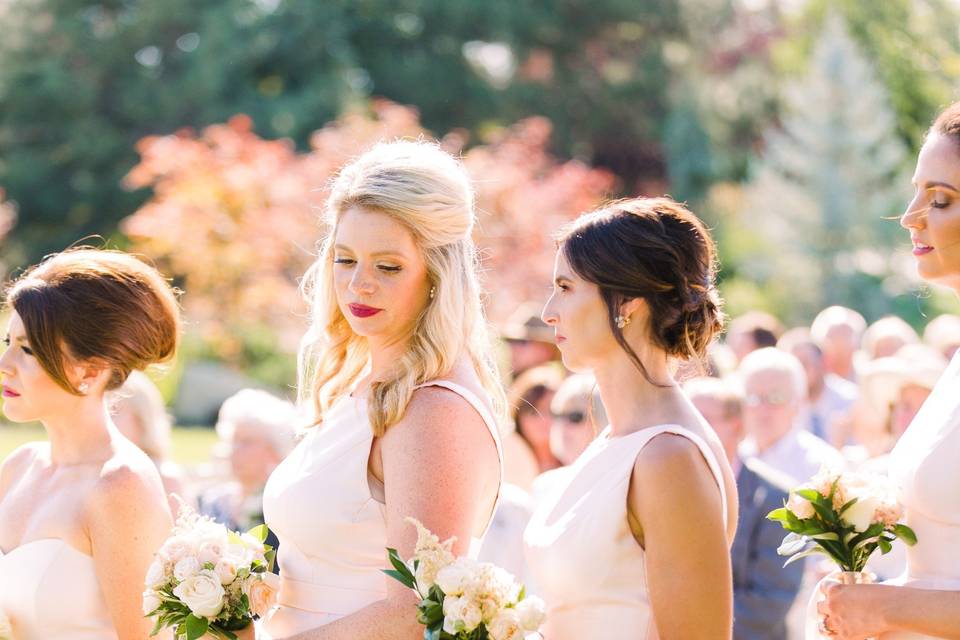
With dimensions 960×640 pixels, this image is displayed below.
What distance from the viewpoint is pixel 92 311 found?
12.6 feet

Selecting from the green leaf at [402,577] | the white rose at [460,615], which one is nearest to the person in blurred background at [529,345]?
the green leaf at [402,577]

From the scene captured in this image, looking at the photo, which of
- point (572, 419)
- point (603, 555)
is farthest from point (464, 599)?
point (572, 419)

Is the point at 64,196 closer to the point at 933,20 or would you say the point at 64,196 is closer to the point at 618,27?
the point at 618,27

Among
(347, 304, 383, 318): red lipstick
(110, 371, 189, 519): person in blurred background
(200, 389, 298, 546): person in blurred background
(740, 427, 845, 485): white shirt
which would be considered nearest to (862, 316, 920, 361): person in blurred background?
(740, 427, 845, 485): white shirt

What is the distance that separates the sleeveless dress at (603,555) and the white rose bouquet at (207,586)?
761 mm

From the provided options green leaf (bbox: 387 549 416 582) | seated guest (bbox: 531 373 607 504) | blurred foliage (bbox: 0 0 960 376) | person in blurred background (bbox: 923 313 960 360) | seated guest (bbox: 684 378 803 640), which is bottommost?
seated guest (bbox: 684 378 803 640)

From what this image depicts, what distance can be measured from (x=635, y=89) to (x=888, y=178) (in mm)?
7459

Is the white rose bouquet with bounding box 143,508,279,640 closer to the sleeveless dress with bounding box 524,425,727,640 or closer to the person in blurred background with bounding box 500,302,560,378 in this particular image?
the sleeveless dress with bounding box 524,425,727,640

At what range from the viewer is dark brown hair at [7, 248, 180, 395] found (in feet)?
12.6

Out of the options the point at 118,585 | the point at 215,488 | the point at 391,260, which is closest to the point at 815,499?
the point at 391,260

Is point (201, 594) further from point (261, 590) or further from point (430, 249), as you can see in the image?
point (430, 249)

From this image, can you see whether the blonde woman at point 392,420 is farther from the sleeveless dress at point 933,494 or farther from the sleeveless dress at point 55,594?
the sleeveless dress at point 933,494

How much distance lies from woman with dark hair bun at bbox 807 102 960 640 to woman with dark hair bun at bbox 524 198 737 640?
34 centimetres

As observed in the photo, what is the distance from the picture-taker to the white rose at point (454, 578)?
2.89 m
